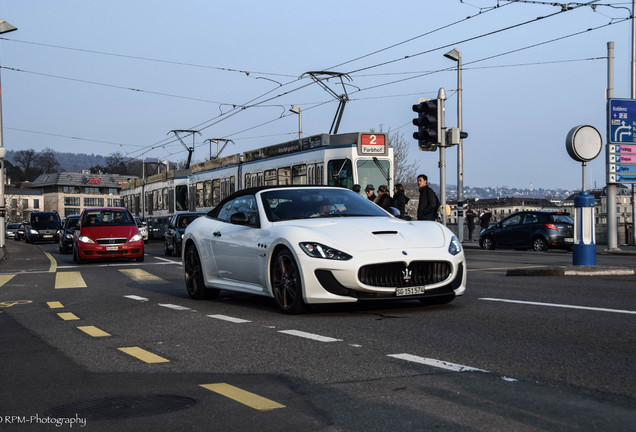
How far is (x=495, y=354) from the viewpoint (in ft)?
18.2

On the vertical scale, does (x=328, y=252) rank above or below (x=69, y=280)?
above

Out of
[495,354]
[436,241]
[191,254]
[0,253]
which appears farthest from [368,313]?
[0,253]

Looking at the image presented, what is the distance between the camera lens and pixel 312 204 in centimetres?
930

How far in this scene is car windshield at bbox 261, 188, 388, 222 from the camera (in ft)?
29.9

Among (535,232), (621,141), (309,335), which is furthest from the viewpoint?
(535,232)

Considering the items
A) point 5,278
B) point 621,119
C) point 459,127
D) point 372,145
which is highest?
point 459,127

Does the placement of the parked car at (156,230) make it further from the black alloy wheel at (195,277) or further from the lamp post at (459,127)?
the black alloy wheel at (195,277)

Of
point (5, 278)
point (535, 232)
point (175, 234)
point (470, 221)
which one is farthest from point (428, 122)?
point (470, 221)

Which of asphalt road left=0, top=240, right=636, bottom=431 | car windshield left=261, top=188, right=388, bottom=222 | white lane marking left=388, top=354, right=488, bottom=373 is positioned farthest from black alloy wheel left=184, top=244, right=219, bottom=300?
white lane marking left=388, top=354, right=488, bottom=373

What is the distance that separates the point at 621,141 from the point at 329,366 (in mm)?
20914

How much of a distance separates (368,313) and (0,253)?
2293cm

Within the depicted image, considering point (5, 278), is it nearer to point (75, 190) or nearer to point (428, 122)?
point (428, 122)

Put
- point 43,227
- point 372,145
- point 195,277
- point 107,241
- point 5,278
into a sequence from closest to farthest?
1. point 195,277
2. point 5,278
3. point 107,241
4. point 372,145
5. point 43,227

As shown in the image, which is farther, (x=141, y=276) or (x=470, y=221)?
(x=470, y=221)
